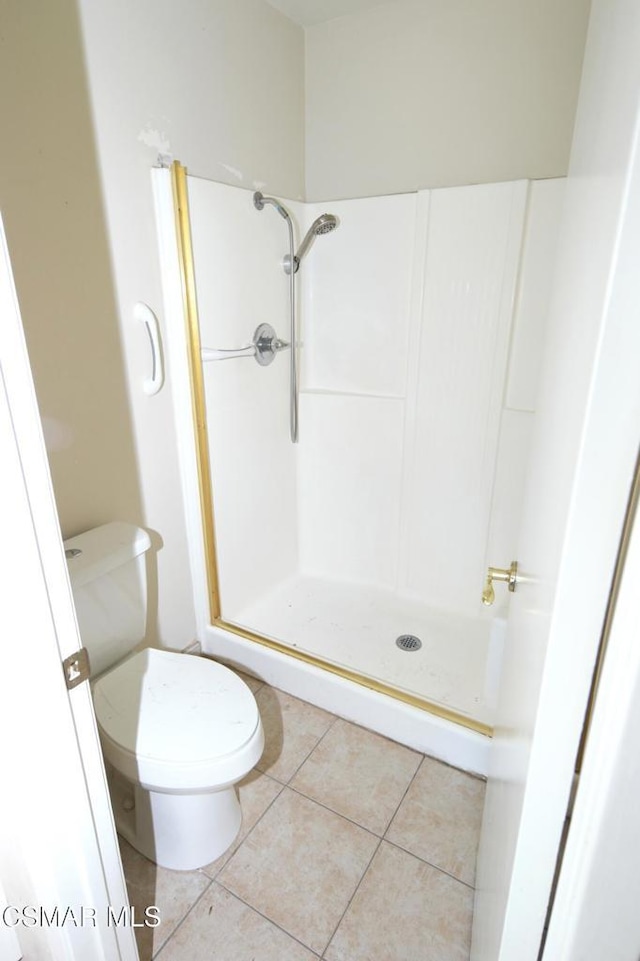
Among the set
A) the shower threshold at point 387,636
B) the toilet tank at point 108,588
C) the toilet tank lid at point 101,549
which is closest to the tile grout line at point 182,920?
the toilet tank at point 108,588

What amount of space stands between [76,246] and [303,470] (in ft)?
4.57

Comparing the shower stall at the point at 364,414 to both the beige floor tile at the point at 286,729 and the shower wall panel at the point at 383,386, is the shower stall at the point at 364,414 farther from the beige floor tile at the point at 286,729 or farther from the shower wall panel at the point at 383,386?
the beige floor tile at the point at 286,729

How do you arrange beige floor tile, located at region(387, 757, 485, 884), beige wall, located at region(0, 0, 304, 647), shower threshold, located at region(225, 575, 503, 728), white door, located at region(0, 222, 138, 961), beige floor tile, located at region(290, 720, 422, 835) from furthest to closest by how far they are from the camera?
shower threshold, located at region(225, 575, 503, 728) < beige floor tile, located at region(290, 720, 422, 835) < beige floor tile, located at region(387, 757, 485, 884) < beige wall, located at region(0, 0, 304, 647) < white door, located at region(0, 222, 138, 961)

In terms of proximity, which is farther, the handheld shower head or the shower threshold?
the handheld shower head

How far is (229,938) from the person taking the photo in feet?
3.95

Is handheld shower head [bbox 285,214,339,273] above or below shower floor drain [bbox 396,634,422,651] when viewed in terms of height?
above

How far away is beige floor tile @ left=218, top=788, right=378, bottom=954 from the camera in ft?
4.09

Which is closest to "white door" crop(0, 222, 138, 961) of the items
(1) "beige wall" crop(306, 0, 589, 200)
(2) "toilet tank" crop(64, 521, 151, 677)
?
(2) "toilet tank" crop(64, 521, 151, 677)

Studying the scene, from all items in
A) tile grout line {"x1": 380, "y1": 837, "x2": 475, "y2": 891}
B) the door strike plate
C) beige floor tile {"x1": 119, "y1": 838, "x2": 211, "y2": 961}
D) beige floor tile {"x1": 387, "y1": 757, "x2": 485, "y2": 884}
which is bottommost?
beige floor tile {"x1": 119, "y1": 838, "x2": 211, "y2": 961}

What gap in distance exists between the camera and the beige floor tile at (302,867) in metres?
1.25

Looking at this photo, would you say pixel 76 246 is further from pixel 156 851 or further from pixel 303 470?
pixel 156 851

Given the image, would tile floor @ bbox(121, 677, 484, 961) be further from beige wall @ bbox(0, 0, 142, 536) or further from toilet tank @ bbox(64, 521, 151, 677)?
beige wall @ bbox(0, 0, 142, 536)

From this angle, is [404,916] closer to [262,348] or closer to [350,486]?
[350,486]

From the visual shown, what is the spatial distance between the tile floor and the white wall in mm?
740
